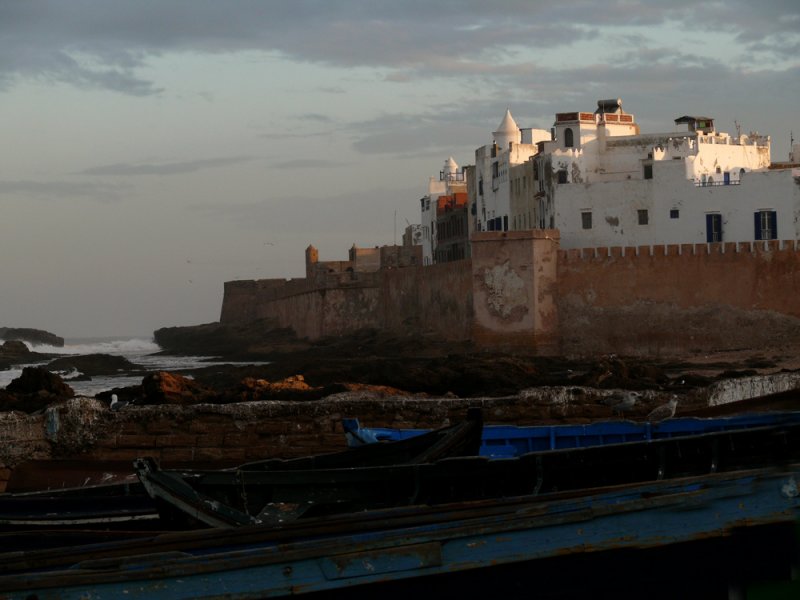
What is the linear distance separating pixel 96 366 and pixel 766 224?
22897 millimetres

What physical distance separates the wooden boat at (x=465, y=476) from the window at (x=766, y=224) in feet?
96.8

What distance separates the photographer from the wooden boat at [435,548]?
6.28 metres

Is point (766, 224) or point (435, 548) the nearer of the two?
point (435, 548)

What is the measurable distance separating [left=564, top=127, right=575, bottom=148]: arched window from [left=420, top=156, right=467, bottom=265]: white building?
16695 millimetres

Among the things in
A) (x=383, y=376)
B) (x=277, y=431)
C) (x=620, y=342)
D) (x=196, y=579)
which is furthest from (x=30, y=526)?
(x=620, y=342)

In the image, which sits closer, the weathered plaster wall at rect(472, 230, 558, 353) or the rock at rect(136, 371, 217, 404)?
the rock at rect(136, 371, 217, 404)

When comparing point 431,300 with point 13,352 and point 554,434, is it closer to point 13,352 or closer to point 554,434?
point 13,352

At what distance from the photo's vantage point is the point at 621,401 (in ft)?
44.7

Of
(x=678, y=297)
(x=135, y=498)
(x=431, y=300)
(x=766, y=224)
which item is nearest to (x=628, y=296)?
(x=678, y=297)

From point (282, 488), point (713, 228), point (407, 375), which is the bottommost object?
point (407, 375)

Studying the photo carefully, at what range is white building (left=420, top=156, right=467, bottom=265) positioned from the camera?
5947 centimetres

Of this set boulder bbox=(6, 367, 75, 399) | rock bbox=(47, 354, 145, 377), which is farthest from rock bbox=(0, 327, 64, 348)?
boulder bbox=(6, 367, 75, 399)

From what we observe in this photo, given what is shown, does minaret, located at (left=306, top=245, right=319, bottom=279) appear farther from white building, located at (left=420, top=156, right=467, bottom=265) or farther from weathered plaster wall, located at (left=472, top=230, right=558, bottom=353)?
weathered plaster wall, located at (left=472, top=230, right=558, bottom=353)

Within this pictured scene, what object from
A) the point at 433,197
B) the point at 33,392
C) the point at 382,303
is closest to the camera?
the point at 33,392
